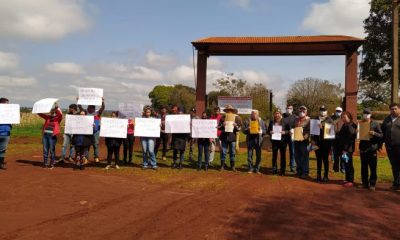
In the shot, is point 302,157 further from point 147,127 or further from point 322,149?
point 147,127

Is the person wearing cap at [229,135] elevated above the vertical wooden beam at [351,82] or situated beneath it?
situated beneath

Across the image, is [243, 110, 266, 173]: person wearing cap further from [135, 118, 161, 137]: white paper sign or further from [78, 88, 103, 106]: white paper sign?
[78, 88, 103, 106]: white paper sign

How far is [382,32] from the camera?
36.3 m

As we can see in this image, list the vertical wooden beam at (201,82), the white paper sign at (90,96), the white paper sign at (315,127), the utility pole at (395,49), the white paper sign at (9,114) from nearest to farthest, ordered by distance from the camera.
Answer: the white paper sign at (315,127)
the white paper sign at (9,114)
the white paper sign at (90,96)
the utility pole at (395,49)
the vertical wooden beam at (201,82)

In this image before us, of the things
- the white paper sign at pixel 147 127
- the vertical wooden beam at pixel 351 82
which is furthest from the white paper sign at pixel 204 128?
the vertical wooden beam at pixel 351 82

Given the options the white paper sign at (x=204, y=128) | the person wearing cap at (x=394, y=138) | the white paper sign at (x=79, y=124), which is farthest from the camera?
the white paper sign at (x=204, y=128)

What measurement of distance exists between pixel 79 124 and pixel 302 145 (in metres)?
6.76

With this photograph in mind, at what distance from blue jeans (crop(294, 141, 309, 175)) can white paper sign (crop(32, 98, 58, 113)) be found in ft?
24.6

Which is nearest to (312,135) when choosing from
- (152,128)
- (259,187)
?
(259,187)

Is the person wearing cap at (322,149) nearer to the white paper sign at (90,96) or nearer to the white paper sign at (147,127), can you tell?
the white paper sign at (147,127)

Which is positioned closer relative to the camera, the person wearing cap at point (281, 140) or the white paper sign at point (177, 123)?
the person wearing cap at point (281, 140)

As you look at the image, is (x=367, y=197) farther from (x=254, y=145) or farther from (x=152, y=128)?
(x=152, y=128)

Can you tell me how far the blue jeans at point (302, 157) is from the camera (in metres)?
11.9

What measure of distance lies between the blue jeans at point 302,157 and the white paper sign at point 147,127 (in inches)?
169
